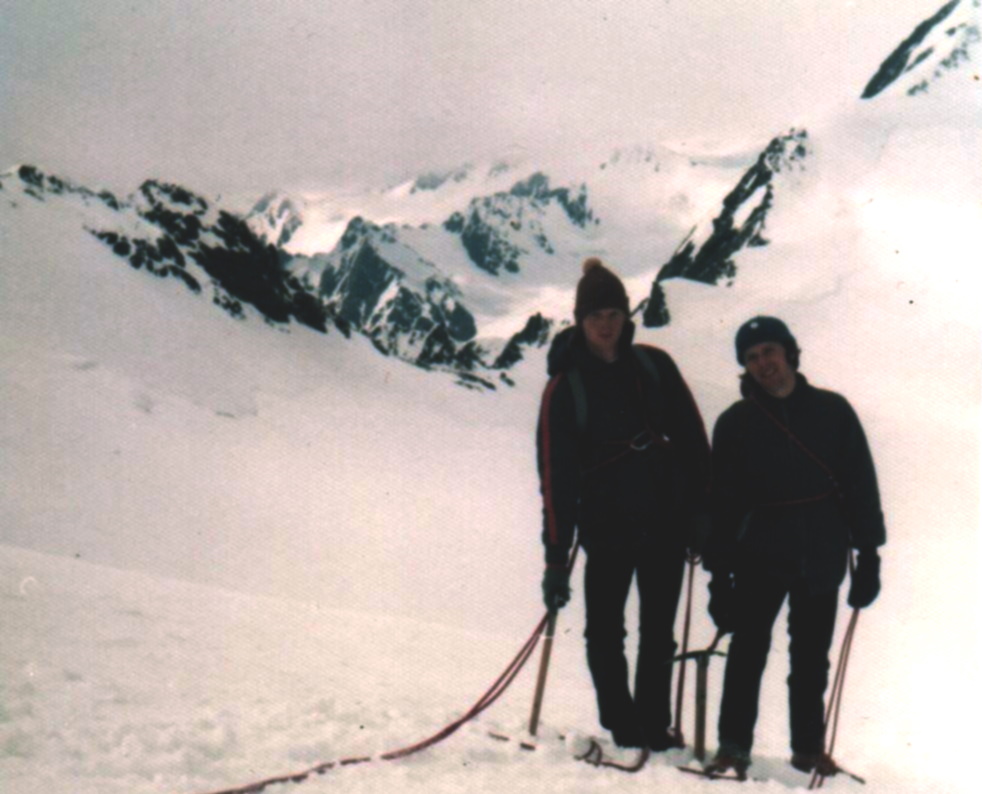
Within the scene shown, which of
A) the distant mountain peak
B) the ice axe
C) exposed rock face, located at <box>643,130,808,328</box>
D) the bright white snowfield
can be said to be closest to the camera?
the bright white snowfield

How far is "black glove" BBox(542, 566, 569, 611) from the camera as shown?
4148 mm

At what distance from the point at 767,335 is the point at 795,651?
1.51 m

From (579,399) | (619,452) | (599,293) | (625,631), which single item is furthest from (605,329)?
(625,631)

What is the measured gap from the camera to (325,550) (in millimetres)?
12867

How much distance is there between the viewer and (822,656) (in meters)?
4.27

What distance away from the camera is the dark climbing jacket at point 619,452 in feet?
13.7

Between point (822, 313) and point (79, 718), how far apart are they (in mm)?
41508

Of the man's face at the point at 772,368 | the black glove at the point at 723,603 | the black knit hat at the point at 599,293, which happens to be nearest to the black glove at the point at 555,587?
the black glove at the point at 723,603

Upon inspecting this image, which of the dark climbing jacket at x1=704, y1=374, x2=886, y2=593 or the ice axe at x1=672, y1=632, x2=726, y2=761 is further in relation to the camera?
the dark climbing jacket at x1=704, y1=374, x2=886, y2=593

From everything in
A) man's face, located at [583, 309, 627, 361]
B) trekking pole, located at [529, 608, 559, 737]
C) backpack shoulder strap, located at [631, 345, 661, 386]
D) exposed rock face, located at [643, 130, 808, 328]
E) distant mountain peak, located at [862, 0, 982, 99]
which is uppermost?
distant mountain peak, located at [862, 0, 982, 99]

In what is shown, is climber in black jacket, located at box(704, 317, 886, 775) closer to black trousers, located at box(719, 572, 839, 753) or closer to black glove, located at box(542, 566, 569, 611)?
black trousers, located at box(719, 572, 839, 753)

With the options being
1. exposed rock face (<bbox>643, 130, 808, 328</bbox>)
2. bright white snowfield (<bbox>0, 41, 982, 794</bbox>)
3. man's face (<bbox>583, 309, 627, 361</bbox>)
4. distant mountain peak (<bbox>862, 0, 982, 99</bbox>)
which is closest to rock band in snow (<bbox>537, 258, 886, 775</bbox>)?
man's face (<bbox>583, 309, 627, 361</bbox>)

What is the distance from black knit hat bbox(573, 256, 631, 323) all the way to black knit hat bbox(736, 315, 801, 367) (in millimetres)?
587

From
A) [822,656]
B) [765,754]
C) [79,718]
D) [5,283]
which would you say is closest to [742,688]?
[822,656]
